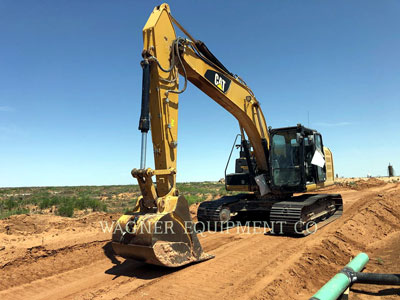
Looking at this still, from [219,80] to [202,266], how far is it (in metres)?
4.65

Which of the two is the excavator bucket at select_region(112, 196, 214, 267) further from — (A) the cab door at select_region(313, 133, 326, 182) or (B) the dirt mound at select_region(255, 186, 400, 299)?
(A) the cab door at select_region(313, 133, 326, 182)

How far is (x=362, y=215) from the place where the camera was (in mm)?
10586

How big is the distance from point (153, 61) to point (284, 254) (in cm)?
486

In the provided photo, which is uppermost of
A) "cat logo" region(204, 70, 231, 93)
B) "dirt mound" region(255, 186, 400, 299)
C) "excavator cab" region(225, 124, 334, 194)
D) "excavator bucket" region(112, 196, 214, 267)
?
"cat logo" region(204, 70, 231, 93)

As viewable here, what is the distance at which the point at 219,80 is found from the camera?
8062 millimetres

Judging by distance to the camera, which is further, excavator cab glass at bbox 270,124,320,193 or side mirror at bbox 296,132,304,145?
excavator cab glass at bbox 270,124,320,193

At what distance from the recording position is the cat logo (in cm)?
774

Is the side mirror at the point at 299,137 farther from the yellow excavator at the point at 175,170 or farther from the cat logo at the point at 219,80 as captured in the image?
the cat logo at the point at 219,80

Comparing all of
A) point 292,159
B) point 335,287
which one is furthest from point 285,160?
point 335,287

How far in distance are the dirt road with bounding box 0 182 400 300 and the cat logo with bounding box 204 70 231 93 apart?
13.3 feet

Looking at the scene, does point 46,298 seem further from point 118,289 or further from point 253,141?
point 253,141

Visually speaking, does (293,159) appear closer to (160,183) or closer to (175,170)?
(175,170)

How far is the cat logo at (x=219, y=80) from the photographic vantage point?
7.74 meters

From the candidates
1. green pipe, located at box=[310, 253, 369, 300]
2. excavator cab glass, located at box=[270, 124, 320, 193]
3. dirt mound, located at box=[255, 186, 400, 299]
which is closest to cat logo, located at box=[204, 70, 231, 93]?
excavator cab glass, located at box=[270, 124, 320, 193]
